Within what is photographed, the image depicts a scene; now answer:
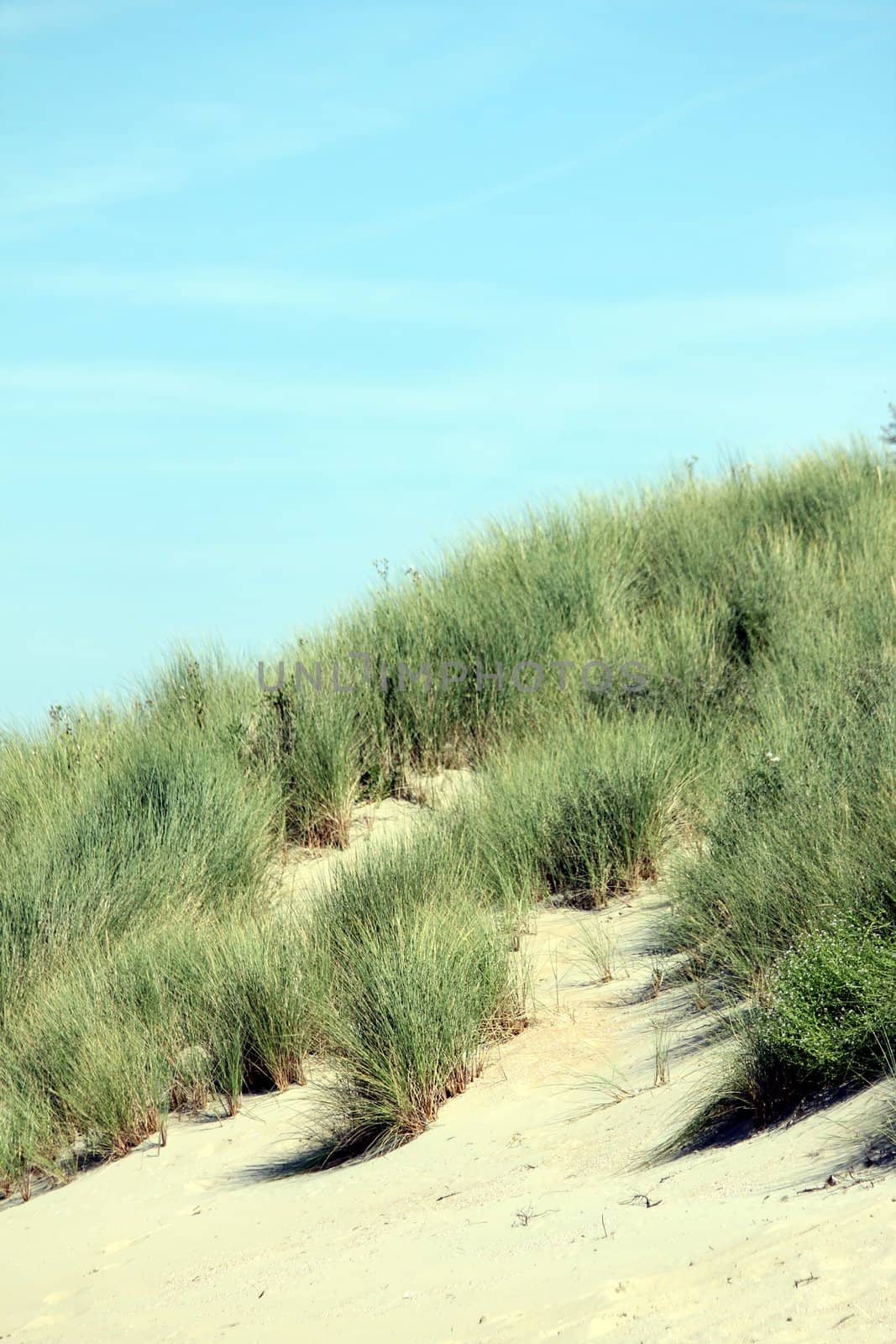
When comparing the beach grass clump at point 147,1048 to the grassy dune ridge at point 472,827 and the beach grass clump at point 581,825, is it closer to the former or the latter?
the grassy dune ridge at point 472,827

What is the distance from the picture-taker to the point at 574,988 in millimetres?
5492

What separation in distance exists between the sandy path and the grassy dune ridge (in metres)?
0.25

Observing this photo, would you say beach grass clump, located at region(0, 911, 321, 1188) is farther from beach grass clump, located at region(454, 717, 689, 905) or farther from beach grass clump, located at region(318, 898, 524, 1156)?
beach grass clump, located at region(454, 717, 689, 905)

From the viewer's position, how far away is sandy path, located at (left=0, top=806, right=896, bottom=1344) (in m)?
2.75

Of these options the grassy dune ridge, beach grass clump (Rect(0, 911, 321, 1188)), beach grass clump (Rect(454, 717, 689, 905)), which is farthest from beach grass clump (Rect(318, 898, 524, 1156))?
beach grass clump (Rect(454, 717, 689, 905))

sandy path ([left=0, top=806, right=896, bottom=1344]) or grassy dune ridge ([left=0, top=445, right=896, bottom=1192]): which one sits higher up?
grassy dune ridge ([left=0, top=445, right=896, bottom=1192])

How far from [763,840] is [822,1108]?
1.84 metres

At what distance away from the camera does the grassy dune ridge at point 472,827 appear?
4.64 m

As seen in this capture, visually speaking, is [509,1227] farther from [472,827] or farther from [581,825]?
[472,827]

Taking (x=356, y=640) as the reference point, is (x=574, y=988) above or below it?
below

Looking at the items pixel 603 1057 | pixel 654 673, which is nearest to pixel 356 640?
pixel 654 673

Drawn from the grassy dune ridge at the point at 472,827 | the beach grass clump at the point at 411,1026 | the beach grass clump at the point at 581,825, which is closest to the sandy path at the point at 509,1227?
the beach grass clump at the point at 411,1026

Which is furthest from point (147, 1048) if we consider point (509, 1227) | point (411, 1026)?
point (509, 1227)

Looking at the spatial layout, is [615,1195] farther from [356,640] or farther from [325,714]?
[356,640]
